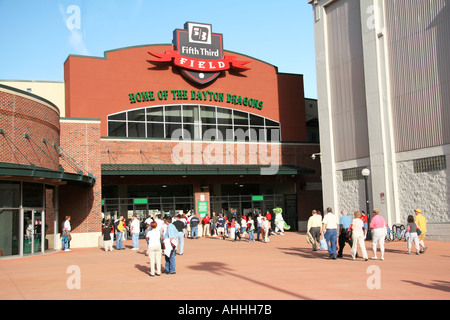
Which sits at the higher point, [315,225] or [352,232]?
[315,225]

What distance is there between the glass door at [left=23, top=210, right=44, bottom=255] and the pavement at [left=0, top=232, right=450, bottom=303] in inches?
112

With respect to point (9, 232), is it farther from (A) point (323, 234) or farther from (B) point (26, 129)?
(A) point (323, 234)

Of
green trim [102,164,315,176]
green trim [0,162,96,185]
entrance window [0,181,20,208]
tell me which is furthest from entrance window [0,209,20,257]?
green trim [102,164,315,176]

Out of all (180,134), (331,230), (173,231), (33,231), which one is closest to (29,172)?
(33,231)

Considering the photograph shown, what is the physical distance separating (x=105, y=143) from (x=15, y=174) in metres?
13.1

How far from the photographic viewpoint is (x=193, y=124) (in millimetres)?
35156

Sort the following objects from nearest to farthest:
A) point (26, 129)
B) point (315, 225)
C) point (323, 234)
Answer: point (323, 234) < point (315, 225) < point (26, 129)

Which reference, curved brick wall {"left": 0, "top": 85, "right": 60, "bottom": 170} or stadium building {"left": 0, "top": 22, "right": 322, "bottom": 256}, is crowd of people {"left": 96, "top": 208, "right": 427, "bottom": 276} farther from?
stadium building {"left": 0, "top": 22, "right": 322, "bottom": 256}

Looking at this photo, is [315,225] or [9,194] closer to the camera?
[315,225]

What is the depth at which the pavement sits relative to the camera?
9680 mm

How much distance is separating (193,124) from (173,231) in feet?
71.9
